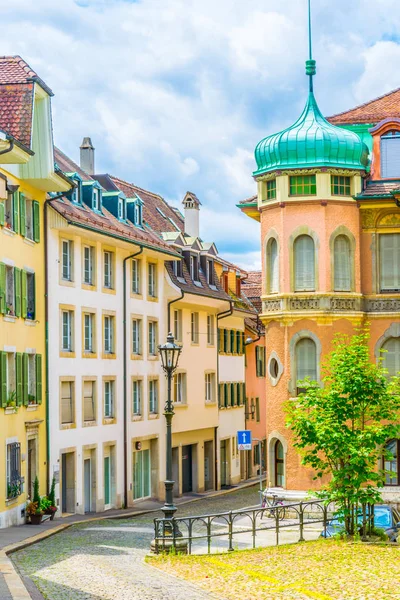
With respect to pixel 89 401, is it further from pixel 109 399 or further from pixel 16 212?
pixel 16 212

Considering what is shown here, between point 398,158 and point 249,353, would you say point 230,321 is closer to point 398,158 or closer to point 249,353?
point 249,353

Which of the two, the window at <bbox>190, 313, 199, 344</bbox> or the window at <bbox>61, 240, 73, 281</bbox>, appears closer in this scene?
the window at <bbox>61, 240, 73, 281</bbox>

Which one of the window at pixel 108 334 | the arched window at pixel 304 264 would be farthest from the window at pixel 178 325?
the arched window at pixel 304 264

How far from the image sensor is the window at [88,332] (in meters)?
44.5

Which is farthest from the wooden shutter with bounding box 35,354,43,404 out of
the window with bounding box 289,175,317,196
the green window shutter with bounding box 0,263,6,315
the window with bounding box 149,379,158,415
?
the window with bounding box 149,379,158,415

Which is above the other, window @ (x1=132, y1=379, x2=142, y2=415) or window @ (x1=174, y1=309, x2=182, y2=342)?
window @ (x1=174, y1=309, x2=182, y2=342)

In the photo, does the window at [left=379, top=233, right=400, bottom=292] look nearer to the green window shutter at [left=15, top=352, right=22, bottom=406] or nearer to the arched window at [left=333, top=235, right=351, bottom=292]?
the arched window at [left=333, top=235, right=351, bottom=292]

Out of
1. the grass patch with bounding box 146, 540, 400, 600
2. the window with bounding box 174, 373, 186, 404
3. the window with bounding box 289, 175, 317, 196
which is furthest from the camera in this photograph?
the window with bounding box 174, 373, 186, 404

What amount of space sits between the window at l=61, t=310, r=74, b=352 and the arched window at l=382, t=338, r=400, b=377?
35.1 feet

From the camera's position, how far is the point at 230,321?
64000 millimetres

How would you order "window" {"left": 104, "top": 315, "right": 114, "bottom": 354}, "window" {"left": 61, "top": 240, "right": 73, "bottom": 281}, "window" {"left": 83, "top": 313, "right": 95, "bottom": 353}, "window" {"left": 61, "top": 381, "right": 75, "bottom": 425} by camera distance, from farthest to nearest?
"window" {"left": 104, "top": 315, "right": 114, "bottom": 354} < "window" {"left": 83, "top": 313, "right": 95, "bottom": 353} < "window" {"left": 61, "top": 240, "right": 73, "bottom": 281} < "window" {"left": 61, "top": 381, "right": 75, "bottom": 425}

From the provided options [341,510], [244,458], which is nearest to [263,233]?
[341,510]

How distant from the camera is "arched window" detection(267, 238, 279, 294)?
4016cm

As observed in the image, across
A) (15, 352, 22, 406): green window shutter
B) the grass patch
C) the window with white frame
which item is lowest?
the grass patch
